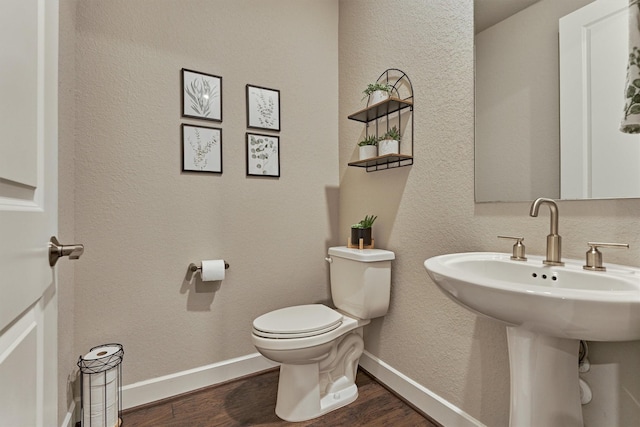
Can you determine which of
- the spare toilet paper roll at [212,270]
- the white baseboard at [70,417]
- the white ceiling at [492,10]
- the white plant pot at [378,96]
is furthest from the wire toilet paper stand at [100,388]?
the white ceiling at [492,10]

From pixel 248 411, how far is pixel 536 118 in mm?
1833

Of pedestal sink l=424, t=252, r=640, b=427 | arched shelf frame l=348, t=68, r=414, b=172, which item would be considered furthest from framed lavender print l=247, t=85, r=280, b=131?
pedestal sink l=424, t=252, r=640, b=427

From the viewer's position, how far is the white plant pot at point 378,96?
1679 mm

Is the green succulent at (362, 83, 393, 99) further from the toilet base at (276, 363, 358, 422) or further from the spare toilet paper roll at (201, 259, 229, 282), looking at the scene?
the toilet base at (276, 363, 358, 422)

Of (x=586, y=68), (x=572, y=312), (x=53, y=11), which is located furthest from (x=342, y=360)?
(x=53, y=11)

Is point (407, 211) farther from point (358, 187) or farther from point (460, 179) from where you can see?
point (358, 187)

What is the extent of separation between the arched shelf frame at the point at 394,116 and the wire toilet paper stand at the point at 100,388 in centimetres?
162

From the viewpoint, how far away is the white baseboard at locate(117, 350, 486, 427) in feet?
4.64

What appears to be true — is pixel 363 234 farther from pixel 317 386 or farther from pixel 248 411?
pixel 248 411

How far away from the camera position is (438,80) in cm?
146

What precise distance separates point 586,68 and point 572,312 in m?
0.86

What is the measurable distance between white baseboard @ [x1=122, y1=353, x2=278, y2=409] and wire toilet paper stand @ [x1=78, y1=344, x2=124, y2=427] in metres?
0.14

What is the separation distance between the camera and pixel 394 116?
1.74 meters

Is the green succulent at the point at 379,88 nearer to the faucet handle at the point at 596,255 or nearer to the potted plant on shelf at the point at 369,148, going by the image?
the potted plant on shelf at the point at 369,148
